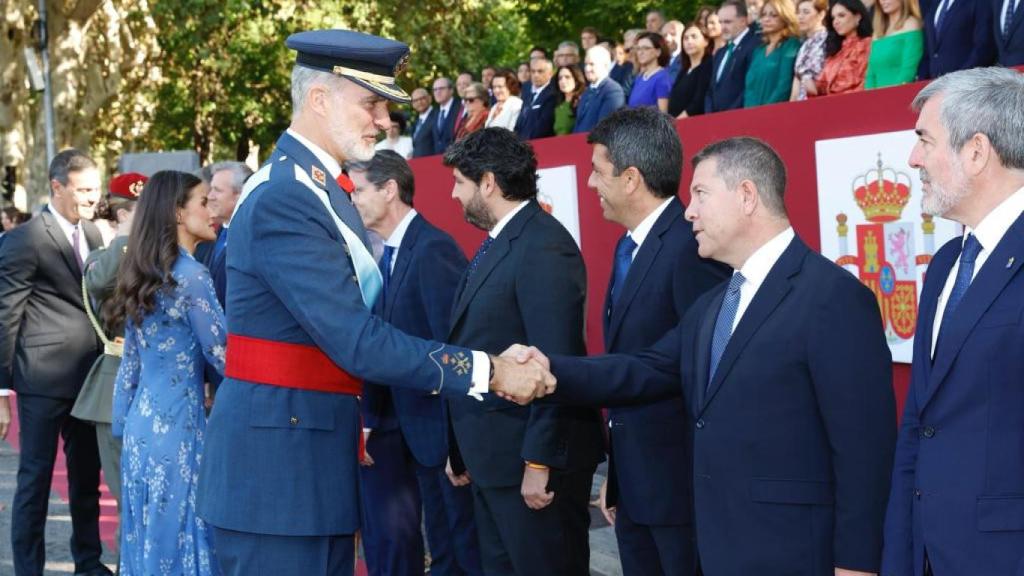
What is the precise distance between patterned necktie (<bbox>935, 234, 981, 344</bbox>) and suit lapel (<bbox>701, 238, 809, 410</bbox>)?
424 millimetres

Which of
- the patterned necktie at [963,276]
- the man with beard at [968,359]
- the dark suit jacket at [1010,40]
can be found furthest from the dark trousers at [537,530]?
the dark suit jacket at [1010,40]

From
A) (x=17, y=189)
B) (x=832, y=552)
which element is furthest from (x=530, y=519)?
(x=17, y=189)

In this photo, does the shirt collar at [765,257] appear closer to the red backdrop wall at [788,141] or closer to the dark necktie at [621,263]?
the dark necktie at [621,263]

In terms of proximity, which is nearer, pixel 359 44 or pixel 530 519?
pixel 359 44

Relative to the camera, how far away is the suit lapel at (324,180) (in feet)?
9.91

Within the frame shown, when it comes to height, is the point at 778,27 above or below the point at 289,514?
above

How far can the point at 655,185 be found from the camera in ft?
12.1

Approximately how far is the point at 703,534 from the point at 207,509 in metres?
1.32

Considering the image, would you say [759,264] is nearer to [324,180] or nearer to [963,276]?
[963,276]

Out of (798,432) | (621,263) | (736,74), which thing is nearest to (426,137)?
(736,74)

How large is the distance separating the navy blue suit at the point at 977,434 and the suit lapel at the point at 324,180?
1527 millimetres

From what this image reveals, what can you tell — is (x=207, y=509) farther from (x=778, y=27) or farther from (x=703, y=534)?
(x=778, y=27)

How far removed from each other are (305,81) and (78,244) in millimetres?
3034

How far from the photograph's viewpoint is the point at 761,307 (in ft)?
9.42
